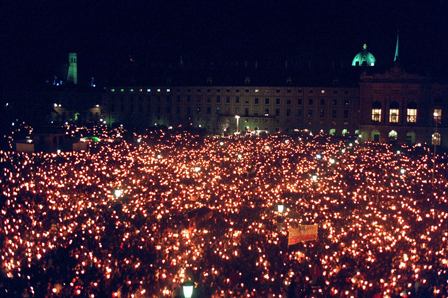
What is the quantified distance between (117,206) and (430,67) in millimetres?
59629

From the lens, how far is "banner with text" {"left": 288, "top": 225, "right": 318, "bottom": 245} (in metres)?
14.8

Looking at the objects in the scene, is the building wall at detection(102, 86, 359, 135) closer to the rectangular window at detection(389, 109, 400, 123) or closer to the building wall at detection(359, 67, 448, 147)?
the building wall at detection(359, 67, 448, 147)

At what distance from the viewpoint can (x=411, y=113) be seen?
62781 millimetres

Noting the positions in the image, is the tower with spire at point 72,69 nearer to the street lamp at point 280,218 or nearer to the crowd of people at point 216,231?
the crowd of people at point 216,231

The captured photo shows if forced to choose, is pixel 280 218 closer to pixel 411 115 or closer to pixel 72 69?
pixel 411 115

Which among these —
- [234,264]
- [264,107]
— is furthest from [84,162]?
[264,107]

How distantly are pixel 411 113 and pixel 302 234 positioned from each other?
177 feet

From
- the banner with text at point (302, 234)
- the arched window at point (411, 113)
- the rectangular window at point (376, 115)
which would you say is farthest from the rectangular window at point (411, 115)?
the banner with text at point (302, 234)

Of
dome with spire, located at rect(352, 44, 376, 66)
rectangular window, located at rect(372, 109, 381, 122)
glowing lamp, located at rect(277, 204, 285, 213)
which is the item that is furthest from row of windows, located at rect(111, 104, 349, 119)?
glowing lamp, located at rect(277, 204, 285, 213)

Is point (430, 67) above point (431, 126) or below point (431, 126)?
above

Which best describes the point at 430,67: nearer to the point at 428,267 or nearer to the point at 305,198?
the point at 305,198

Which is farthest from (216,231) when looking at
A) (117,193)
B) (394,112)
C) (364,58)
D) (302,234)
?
(364,58)

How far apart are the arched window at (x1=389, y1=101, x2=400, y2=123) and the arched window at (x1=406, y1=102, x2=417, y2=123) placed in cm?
143

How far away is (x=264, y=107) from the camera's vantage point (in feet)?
225
